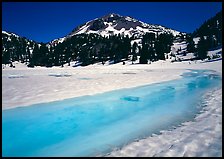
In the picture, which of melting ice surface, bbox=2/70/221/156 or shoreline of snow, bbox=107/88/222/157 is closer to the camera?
shoreline of snow, bbox=107/88/222/157

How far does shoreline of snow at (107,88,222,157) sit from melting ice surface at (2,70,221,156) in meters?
0.52

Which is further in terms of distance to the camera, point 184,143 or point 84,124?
point 84,124

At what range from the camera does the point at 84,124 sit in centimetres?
1020

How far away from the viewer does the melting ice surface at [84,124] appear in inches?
301

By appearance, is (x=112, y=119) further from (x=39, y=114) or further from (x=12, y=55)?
(x=12, y=55)

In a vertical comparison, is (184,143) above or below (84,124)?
above

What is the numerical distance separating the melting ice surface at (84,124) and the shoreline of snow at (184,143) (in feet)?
1.71

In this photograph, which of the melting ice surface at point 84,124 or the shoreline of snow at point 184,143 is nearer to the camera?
the shoreline of snow at point 184,143

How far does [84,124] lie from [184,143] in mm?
4654

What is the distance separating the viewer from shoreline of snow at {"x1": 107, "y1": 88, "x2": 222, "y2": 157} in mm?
6319

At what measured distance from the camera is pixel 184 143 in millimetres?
6941

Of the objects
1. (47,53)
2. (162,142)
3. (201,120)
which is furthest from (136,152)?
(47,53)

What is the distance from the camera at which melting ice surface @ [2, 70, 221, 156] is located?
764 centimetres

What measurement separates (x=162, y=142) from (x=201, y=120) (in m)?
2.84
